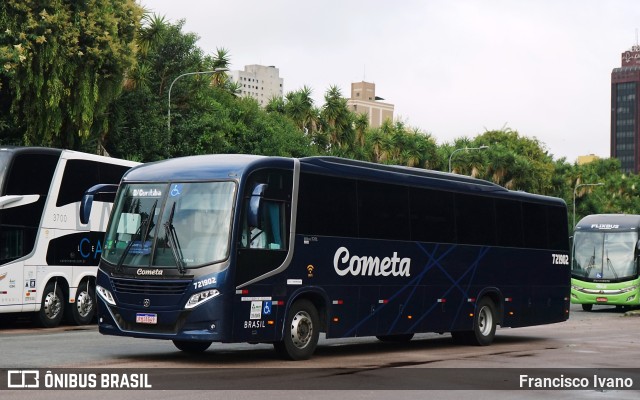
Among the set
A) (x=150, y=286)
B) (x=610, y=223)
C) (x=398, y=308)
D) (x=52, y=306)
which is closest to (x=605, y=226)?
(x=610, y=223)

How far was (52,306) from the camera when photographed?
2488 cm

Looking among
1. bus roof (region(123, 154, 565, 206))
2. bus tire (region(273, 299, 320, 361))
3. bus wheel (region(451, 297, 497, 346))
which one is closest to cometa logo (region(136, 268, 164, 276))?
bus roof (region(123, 154, 565, 206))

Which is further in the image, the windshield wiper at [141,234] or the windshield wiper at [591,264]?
the windshield wiper at [591,264]

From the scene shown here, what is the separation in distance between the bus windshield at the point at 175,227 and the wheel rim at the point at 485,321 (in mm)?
7743

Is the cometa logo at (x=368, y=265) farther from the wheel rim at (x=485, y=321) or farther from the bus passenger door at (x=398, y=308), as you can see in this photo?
the wheel rim at (x=485, y=321)

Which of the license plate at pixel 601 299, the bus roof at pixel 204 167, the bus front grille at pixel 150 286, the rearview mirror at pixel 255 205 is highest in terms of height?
the bus roof at pixel 204 167

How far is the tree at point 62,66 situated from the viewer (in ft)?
115

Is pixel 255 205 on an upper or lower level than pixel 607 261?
upper

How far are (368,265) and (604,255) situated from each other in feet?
77.1

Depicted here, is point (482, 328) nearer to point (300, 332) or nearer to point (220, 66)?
point (300, 332)

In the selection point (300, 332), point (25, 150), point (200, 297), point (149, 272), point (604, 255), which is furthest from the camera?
point (604, 255)

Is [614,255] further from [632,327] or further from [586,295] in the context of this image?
[632,327]

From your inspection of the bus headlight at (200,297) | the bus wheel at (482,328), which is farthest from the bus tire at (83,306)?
the bus headlight at (200,297)

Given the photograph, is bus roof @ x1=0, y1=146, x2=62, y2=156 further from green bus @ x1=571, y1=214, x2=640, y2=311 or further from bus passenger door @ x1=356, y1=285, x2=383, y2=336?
green bus @ x1=571, y1=214, x2=640, y2=311
